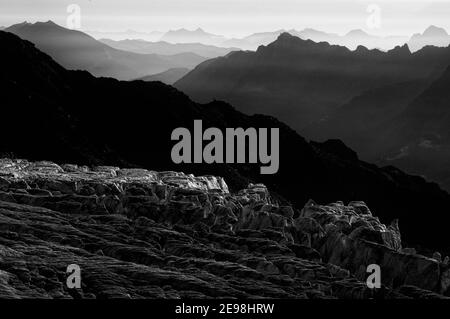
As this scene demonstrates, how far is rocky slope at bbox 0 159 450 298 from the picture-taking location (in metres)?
94.0

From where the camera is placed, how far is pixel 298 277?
339ft

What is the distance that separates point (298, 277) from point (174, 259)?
1998 centimetres

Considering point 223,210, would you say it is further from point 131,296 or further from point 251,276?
point 131,296

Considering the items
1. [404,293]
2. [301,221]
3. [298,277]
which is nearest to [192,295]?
[298,277]

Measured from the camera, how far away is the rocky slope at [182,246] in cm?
9400

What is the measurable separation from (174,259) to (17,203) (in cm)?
4259

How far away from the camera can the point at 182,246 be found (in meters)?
113

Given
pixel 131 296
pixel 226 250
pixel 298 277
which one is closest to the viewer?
pixel 131 296
